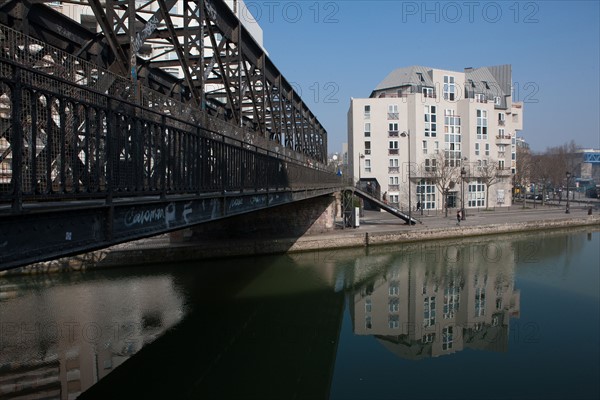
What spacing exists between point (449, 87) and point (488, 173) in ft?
35.9

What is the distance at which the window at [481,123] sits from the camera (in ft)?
165

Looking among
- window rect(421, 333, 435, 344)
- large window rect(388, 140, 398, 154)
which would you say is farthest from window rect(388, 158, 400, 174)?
window rect(421, 333, 435, 344)

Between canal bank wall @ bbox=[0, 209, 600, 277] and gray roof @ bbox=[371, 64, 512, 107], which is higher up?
gray roof @ bbox=[371, 64, 512, 107]

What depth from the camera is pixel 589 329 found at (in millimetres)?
14094

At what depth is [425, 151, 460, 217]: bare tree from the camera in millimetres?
44706

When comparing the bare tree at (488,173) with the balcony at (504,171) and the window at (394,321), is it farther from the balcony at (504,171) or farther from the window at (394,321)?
the window at (394,321)

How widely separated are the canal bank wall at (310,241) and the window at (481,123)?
580 inches

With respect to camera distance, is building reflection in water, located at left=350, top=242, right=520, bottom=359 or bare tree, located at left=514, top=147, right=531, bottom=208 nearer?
building reflection in water, located at left=350, top=242, right=520, bottom=359

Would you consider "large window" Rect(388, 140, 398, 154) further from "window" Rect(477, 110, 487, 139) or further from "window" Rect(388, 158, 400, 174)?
"window" Rect(477, 110, 487, 139)

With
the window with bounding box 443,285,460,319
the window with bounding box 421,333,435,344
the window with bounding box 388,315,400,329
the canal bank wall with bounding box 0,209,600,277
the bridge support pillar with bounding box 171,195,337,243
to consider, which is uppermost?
the bridge support pillar with bounding box 171,195,337,243

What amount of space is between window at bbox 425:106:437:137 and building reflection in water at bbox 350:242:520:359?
76.3 feet

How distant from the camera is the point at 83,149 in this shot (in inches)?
194

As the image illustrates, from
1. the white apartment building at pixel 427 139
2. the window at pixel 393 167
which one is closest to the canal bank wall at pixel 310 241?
the white apartment building at pixel 427 139

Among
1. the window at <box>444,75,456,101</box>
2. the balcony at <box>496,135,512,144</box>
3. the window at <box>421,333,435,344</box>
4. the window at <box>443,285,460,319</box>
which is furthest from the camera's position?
the balcony at <box>496,135,512,144</box>
